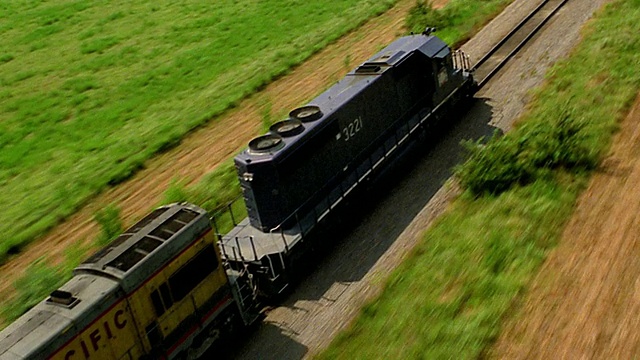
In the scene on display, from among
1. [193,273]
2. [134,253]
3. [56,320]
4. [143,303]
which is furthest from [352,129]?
[56,320]

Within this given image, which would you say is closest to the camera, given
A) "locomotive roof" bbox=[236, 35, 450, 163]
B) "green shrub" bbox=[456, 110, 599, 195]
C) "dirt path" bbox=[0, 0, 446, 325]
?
Answer: "locomotive roof" bbox=[236, 35, 450, 163]

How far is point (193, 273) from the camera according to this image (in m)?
12.8

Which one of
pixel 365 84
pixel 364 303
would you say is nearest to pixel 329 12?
pixel 365 84

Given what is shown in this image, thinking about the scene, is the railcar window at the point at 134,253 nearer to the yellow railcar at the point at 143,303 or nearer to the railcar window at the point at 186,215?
the yellow railcar at the point at 143,303

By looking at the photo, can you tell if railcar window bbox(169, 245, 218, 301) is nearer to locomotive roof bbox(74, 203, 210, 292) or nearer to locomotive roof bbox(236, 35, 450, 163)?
locomotive roof bbox(74, 203, 210, 292)

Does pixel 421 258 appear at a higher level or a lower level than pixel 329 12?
lower

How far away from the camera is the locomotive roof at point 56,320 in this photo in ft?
33.6

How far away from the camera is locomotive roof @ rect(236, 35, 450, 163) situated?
15125 millimetres

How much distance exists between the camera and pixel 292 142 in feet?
50.2

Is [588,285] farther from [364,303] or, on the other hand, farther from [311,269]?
[311,269]

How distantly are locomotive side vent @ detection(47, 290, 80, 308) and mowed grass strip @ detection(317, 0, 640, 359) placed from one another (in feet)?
16.3

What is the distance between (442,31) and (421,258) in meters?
17.7

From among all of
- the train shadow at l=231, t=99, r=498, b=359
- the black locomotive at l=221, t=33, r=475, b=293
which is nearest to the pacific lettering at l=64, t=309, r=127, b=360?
the train shadow at l=231, t=99, r=498, b=359

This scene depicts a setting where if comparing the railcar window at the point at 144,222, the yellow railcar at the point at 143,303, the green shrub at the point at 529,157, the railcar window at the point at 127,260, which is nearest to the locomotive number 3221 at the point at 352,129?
the green shrub at the point at 529,157
